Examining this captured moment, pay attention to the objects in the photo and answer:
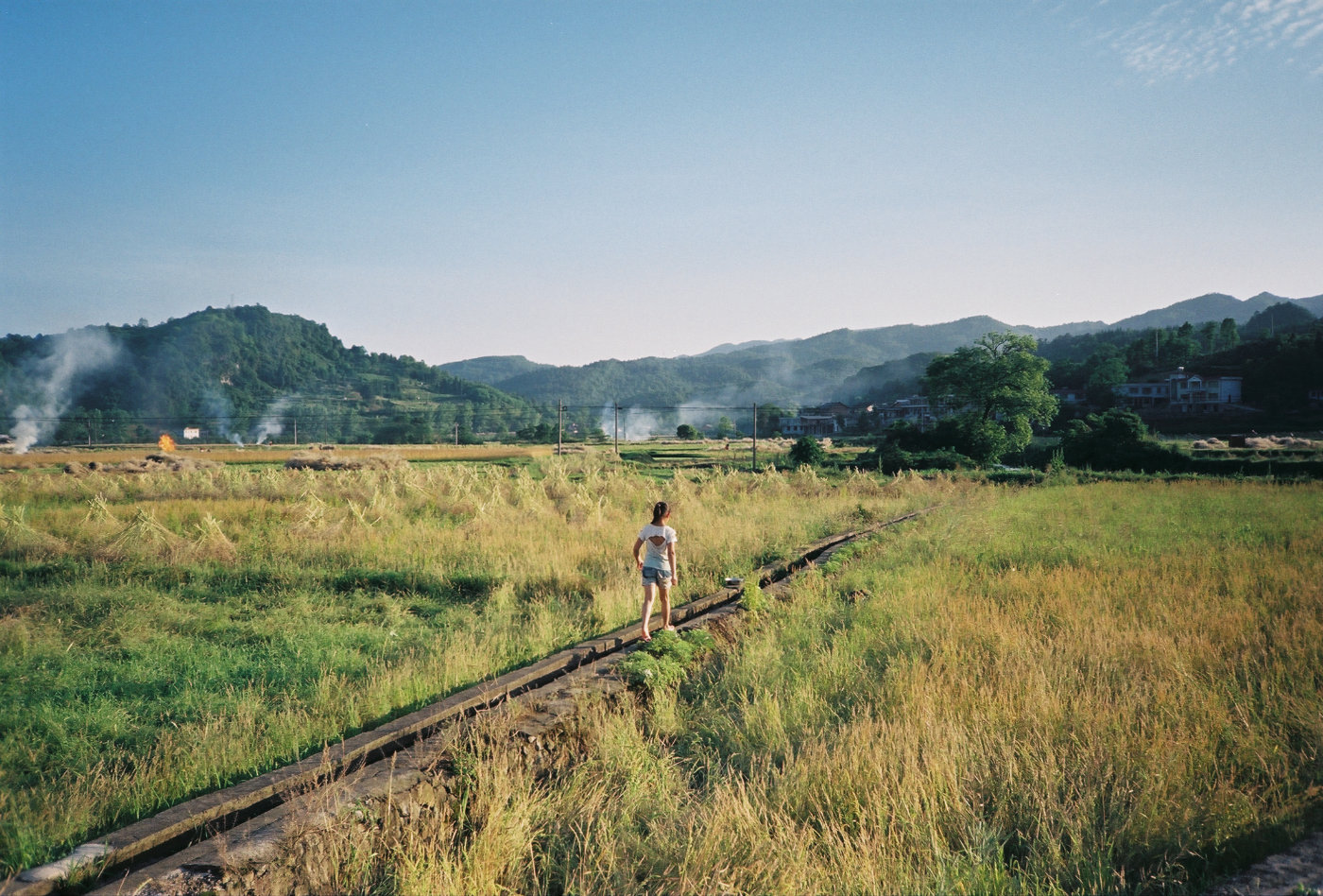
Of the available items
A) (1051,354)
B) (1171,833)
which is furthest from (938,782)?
(1051,354)

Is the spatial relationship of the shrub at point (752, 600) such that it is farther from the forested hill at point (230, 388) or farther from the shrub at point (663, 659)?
the forested hill at point (230, 388)

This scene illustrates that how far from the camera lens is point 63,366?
5281 inches

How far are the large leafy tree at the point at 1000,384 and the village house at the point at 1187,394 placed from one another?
38375 mm

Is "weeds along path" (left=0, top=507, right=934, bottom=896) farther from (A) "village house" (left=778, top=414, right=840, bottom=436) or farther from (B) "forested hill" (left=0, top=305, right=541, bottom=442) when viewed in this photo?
(A) "village house" (left=778, top=414, right=840, bottom=436)

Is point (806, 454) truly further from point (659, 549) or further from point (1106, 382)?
point (1106, 382)

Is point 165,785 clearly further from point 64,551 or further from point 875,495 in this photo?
point 875,495

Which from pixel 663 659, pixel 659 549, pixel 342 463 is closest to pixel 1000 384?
pixel 342 463

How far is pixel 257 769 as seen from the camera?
16.3 ft

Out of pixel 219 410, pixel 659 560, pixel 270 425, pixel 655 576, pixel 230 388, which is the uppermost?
pixel 230 388

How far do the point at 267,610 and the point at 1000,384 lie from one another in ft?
184

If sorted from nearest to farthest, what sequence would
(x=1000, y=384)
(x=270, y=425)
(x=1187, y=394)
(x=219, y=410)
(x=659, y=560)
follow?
(x=659, y=560), (x=1000, y=384), (x=1187, y=394), (x=270, y=425), (x=219, y=410)

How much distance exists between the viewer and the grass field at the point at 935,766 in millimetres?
3686

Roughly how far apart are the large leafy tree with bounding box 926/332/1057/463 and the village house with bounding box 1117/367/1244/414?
126ft

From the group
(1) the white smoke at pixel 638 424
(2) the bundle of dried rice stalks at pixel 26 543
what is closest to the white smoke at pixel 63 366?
(1) the white smoke at pixel 638 424
